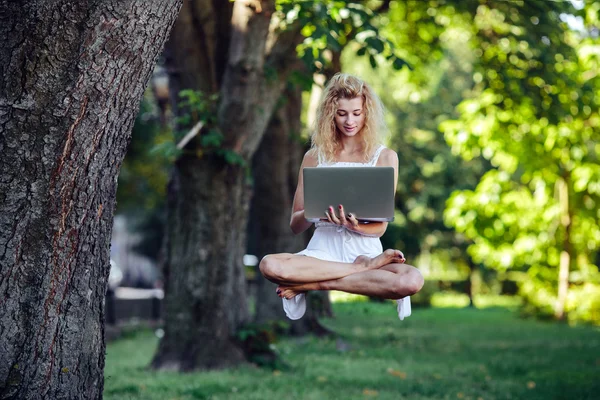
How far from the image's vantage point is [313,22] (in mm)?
8570

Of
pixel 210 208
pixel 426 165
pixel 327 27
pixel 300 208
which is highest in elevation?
pixel 426 165

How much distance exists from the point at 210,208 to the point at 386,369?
10.5ft

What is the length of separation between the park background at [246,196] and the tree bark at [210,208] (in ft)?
0.09

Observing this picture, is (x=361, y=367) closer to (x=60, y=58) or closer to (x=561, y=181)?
(x=60, y=58)

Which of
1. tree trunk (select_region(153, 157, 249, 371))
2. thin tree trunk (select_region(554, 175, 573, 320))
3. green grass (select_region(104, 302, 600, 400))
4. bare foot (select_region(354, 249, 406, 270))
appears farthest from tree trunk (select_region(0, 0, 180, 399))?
thin tree trunk (select_region(554, 175, 573, 320))

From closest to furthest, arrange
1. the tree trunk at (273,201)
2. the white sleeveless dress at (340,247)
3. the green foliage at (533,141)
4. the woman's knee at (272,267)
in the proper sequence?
the woman's knee at (272,267) < the white sleeveless dress at (340,247) < the green foliage at (533,141) < the tree trunk at (273,201)

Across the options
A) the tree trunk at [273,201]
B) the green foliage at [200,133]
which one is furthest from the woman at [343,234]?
the tree trunk at [273,201]

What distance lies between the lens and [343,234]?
17.5ft

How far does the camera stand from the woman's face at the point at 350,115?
526 centimetres

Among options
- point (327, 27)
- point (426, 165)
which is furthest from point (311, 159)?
point (426, 165)

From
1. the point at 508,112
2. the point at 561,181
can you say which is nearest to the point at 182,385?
the point at 508,112

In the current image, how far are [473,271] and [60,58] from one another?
40.7 metres

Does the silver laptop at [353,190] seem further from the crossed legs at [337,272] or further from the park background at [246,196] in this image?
the park background at [246,196]

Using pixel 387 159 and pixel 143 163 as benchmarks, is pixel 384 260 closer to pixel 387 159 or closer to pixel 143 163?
pixel 387 159
